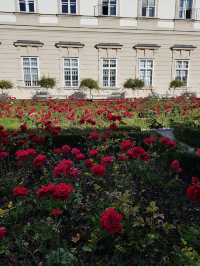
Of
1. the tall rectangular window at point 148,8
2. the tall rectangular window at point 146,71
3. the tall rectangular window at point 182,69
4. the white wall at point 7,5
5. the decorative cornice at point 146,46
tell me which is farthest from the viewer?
the tall rectangular window at point 182,69

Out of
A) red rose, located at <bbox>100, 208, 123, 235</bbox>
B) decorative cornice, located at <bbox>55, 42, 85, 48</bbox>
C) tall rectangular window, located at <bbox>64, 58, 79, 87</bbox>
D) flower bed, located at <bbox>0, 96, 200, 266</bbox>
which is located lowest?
flower bed, located at <bbox>0, 96, 200, 266</bbox>

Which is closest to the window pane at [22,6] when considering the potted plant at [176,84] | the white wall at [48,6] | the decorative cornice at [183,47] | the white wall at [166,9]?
the white wall at [48,6]

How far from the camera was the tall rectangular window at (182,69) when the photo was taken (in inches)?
813

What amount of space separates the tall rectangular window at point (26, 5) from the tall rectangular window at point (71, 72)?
386cm

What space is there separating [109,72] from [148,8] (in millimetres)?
5232

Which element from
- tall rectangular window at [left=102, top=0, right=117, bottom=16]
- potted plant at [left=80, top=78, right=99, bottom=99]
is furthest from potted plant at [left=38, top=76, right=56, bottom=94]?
tall rectangular window at [left=102, top=0, right=117, bottom=16]

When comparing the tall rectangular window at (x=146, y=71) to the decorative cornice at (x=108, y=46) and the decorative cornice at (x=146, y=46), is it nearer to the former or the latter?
the decorative cornice at (x=146, y=46)

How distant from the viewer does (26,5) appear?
17906mm

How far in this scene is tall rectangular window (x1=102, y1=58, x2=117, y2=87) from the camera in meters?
19.6

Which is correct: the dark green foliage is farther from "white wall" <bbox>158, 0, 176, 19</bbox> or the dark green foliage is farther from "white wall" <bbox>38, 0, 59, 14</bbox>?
"white wall" <bbox>158, 0, 176, 19</bbox>

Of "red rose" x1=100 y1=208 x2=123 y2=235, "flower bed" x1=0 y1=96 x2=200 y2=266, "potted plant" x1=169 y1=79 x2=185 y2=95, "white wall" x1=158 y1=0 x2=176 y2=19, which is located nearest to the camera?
"red rose" x1=100 y1=208 x2=123 y2=235

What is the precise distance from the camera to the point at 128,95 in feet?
66.8

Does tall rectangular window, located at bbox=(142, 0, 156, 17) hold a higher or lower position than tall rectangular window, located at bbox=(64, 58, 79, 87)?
higher

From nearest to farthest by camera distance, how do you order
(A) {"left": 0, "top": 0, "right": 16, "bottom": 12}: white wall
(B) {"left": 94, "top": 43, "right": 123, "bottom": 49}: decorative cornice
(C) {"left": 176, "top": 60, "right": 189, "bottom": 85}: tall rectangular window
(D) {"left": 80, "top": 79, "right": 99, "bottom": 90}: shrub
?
1. (A) {"left": 0, "top": 0, "right": 16, "bottom": 12}: white wall
2. (D) {"left": 80, "top": 79, "right": 99, "bottom": 90}: shrub
3. (B) {"left": 94, "top": 43, "right": 123, "bottom": 49}: decorative cornice
4. (C) {"left": 176, "top": 60, "right": 189, "bottom": 85}: tall rectangular window
